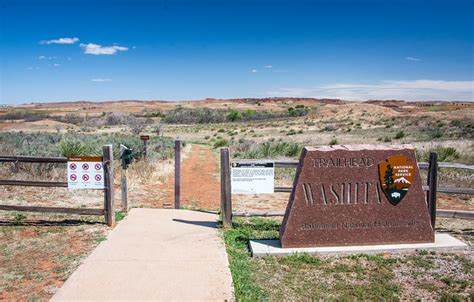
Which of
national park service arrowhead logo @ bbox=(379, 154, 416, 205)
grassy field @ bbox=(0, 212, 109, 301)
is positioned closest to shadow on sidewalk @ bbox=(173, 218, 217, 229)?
grassy field @ bbox=(0, 212, 109, 301)

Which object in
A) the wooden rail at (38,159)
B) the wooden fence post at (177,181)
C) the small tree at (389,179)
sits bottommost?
the wooden fence post at (177,181)

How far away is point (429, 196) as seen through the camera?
7.32 m

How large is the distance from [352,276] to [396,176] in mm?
1901

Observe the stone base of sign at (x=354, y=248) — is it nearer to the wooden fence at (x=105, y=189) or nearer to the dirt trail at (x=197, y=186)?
the wooden fence at (x=105, y=189)

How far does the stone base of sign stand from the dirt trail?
353cm

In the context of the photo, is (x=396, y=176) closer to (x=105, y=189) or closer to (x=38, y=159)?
(x=105, y=189)

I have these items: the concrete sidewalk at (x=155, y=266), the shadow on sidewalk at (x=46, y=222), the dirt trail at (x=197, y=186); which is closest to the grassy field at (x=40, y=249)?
the shadow on sidewalk at (x=46, y=222)

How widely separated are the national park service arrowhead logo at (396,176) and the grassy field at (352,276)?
38.6 inches

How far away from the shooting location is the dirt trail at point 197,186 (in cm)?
1031

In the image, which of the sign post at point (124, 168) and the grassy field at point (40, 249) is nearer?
the grassy field at point (40, 249)

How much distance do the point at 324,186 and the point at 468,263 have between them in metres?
2.40

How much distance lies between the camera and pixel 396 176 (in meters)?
6.57

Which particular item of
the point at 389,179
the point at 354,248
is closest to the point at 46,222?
the point at 354,248

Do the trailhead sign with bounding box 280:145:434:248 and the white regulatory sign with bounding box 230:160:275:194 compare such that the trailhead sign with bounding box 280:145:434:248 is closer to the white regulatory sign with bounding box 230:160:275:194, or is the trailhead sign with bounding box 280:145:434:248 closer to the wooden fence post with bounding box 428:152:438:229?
the wooden fence post with bounding box 428:152:438:229
